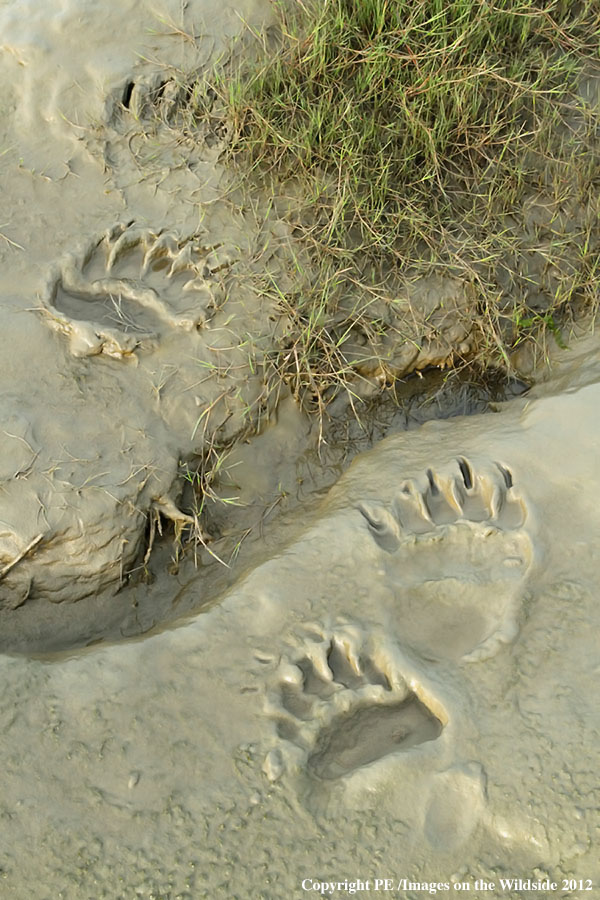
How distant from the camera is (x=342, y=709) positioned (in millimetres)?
1970

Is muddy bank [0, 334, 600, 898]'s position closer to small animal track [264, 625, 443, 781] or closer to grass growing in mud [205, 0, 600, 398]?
small animal track [264, 625, 443, 781]

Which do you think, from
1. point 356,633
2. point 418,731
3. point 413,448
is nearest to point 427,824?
point 418,731

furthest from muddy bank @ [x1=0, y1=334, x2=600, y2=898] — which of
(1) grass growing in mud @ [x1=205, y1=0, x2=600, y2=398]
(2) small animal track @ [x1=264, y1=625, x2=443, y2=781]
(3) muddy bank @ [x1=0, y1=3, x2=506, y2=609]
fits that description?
(1) grass growing in mud @ [x1=205, y1=0, x2=600, y2=398]

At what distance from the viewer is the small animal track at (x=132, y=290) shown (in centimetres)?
258

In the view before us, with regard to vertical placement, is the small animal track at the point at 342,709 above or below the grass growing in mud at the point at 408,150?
below

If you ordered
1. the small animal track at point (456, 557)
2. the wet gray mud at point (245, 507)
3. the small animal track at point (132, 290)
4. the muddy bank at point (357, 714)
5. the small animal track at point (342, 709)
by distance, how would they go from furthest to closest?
the small animal track at point (132, 290) < the wet gray mud at point (245, 507) < the small animal track at point (456, 557) < the small animal track at point (342, 709) < the muddy bank at point (357, 714)

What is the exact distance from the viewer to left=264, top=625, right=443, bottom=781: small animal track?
1.90 meters

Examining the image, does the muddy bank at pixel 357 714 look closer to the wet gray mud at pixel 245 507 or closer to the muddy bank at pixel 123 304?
the wet gray mud at pixel 245 507

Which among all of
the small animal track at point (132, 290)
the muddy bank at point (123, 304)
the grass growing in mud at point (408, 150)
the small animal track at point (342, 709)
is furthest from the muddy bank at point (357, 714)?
the small animal track at point (132, 290)

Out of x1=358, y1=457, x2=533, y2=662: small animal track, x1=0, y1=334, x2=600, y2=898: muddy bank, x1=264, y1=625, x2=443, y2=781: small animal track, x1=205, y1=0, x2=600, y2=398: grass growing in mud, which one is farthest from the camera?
x1=205, y1=0, x2=600, y2=398: grass growing in mud

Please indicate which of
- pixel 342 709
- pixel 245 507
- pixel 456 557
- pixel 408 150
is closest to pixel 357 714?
pixel 342 709

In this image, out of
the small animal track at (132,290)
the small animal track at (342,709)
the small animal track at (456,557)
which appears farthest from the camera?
the small animal track at (132,290)

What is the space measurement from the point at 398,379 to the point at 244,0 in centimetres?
147

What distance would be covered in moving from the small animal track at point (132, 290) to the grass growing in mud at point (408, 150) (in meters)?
0.25
